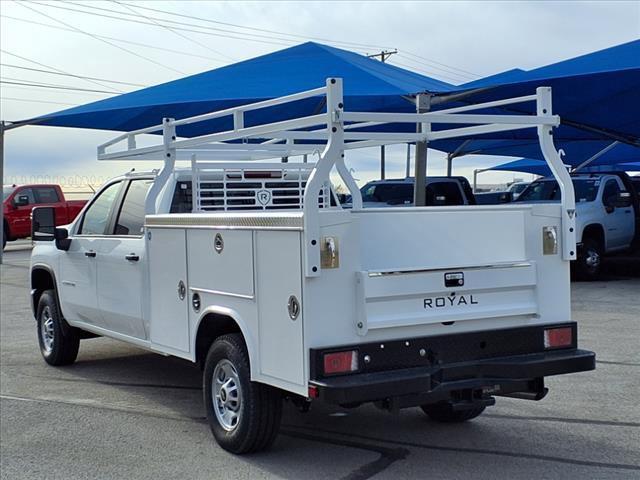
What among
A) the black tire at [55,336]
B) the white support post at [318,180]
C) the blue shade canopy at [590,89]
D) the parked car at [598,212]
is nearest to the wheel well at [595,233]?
the parked car at [598,212]

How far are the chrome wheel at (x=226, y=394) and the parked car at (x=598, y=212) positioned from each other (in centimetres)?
1225

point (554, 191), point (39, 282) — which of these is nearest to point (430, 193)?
point (554, 191)

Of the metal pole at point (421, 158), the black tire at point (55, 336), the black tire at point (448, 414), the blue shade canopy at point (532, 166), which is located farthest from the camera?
the blue shade canopy at point (532, 166)

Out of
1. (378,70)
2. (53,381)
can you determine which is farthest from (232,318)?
(378,70)

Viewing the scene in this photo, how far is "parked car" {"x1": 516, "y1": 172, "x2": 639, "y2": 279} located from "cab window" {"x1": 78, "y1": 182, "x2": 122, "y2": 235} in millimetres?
10981

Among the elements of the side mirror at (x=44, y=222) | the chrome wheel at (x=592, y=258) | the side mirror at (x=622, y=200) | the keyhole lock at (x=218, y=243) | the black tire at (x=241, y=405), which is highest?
the side mirror at (x=622, y=200)

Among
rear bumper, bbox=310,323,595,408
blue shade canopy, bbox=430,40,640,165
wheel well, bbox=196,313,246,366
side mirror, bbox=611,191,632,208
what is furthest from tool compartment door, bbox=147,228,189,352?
side mirror, bbox=611,191,632,208

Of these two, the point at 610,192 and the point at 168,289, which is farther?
the point at 610,192

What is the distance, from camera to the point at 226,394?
5996mm

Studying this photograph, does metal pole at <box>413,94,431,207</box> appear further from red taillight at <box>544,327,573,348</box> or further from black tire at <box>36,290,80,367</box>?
red taillight at <box>544,327,573,348</box>

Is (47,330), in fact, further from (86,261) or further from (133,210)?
(133,210)

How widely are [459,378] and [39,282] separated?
5.87 metres

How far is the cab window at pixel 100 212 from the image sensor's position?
830 centimetres

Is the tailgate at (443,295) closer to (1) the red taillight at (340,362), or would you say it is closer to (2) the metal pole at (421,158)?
(1) the red taillight at (340,362)
